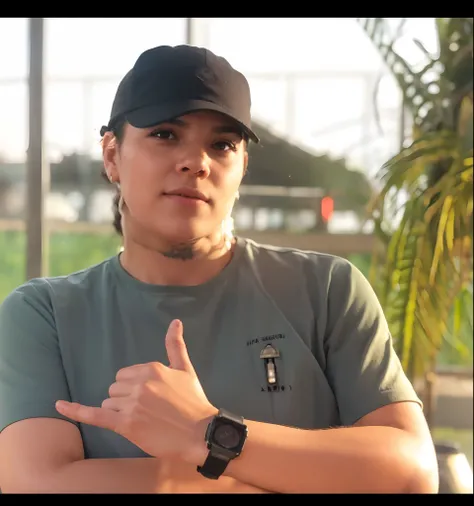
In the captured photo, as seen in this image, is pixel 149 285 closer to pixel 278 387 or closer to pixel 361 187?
pixel 278 387

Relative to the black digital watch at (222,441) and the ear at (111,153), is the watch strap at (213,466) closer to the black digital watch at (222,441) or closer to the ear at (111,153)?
the black digital watch at (222,441)

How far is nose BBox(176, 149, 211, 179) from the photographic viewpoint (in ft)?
3.34

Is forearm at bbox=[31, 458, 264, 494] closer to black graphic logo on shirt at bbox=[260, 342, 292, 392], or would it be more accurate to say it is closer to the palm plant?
black graphic logo on shirt at bbox=[260, 342, 292, 392]

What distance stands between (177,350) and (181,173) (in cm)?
29

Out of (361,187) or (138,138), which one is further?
(361,187)

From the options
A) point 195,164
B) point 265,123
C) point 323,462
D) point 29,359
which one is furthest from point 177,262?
point 265,123

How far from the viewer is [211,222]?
105 centimetres

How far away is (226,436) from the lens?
887mm

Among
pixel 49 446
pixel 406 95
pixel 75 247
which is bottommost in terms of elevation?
pixel 49 446

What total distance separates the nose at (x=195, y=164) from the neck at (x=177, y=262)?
0.39ft

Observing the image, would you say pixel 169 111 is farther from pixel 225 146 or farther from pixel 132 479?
pixel 132 479

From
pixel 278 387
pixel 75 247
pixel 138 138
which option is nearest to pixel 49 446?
pixel 278 387

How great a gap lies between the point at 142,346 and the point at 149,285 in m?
0.11

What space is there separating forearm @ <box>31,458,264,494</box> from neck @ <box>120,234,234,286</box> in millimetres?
308
